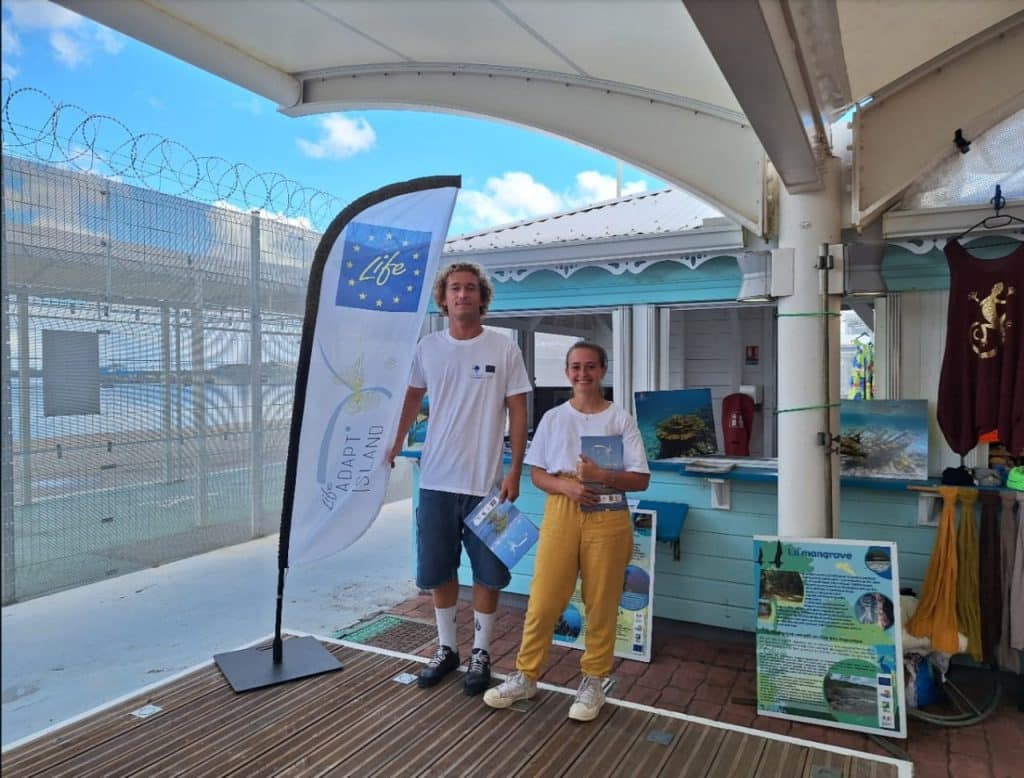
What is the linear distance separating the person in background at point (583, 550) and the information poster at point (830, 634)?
0.78 metres

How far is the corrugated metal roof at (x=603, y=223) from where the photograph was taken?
4293 millimetres

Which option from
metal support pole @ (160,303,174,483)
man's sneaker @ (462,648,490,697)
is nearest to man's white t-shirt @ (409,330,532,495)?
man's sneaker @ (462,648,490,697)

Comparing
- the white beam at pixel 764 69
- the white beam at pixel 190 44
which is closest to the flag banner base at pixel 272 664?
the white beam at pixel 190 44

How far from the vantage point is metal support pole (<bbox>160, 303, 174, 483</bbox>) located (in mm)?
4766

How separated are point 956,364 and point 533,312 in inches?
99.5

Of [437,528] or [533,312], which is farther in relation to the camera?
[533,312]

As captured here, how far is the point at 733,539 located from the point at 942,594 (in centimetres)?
107

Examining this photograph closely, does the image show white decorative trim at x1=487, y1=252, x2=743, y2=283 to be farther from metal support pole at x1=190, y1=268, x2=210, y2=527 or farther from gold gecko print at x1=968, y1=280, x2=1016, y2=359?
metal support pole at x1=190, y1=268, x2=210, y2=527

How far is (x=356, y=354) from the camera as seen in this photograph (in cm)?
301

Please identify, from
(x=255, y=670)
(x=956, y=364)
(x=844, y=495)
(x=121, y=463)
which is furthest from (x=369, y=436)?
(x=956, y=364)

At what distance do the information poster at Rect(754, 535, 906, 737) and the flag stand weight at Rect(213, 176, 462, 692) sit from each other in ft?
5.87

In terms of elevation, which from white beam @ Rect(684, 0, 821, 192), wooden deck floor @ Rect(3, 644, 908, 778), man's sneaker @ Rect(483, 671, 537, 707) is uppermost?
white beam @ Rect(684, 0, 821, 192)

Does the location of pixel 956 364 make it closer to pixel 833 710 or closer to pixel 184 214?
pixel 833 710

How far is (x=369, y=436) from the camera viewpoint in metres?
3.09
